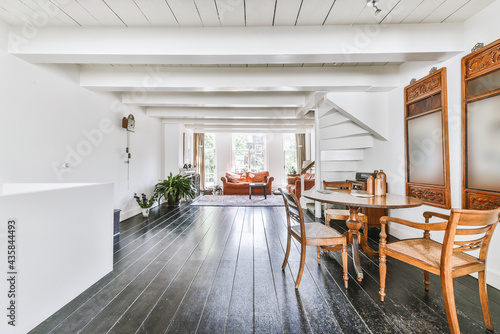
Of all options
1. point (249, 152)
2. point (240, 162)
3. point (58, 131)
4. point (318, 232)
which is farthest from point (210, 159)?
point (318, 232)

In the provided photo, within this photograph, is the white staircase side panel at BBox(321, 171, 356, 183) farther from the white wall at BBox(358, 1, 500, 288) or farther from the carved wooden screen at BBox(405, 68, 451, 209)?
the carved wooden screen at BBox(405, 68, 451, 209)

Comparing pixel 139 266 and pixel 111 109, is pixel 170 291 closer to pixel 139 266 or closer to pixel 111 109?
pixel 139 266

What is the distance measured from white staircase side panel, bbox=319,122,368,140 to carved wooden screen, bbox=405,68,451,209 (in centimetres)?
91

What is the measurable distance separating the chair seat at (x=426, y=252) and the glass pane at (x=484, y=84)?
141 centimetres

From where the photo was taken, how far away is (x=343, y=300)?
5.63ft

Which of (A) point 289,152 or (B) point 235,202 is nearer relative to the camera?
(B) point 235,202

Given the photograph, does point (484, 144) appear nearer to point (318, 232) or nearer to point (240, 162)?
point (318, 232)

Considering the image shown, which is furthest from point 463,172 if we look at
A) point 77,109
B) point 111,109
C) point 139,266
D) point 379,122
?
point 111,109

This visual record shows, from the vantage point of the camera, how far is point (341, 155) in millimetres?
4238

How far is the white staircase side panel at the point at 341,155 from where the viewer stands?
163 inches

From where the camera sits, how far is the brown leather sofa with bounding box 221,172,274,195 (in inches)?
311

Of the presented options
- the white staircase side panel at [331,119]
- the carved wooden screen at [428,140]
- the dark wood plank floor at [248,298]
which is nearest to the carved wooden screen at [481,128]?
the carved wooden screen at [428,140]

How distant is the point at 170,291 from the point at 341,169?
147 inches

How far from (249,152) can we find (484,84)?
781 cm
